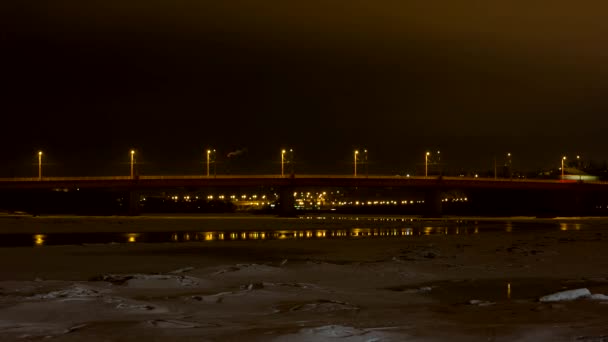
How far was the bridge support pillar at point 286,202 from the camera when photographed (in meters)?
121

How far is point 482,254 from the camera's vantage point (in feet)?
119

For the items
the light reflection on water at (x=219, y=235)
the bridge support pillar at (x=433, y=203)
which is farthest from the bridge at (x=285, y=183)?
the light reflection on water at (x=219, y=235)

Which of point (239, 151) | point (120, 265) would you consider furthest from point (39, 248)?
point (239, 151)

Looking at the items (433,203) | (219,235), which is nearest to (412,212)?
(433,203)

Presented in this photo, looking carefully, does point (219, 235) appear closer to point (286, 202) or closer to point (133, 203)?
point (133, 203)

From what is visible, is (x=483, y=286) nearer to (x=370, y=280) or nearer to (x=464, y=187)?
(x=370, y=280)

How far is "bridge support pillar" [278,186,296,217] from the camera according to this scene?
121188 mm

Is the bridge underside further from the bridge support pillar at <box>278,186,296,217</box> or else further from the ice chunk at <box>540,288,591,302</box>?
the ice chunk at <box>540,288,591,302</box>

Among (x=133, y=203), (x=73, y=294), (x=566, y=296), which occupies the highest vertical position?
(x=133, y=203)

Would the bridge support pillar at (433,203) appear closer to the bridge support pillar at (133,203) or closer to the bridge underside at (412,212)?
the bridge underside at (412,212)

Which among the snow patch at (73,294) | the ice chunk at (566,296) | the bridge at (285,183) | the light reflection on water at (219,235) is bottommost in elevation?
the ice chunk at (566,296)

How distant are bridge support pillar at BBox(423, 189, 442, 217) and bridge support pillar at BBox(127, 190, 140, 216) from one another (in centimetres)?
4360

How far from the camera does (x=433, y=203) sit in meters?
126

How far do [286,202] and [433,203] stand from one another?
22.8m
